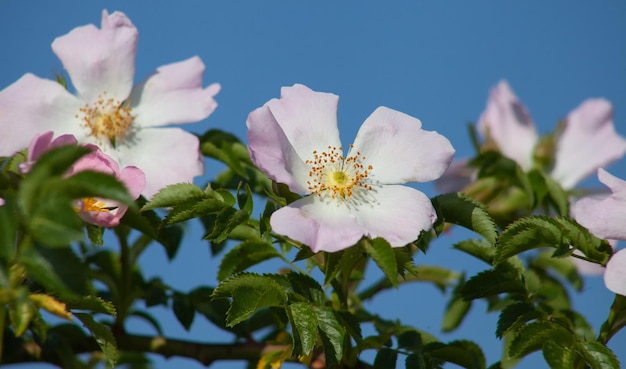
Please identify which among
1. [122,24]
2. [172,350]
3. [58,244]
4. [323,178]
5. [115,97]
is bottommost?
[172,350]

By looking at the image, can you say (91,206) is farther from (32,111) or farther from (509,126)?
(509,126)

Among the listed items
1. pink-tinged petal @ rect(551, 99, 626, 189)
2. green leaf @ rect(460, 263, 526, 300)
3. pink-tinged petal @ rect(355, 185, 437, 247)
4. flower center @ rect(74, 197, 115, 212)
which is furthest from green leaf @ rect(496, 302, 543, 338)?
pink-tinged petal @ rect(551, 99, 626, 189)

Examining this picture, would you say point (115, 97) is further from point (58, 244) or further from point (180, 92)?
point (58, 244)

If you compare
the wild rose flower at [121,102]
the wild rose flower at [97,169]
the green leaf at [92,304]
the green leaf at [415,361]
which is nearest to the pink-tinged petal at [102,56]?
the wild rose flower at [121,102]

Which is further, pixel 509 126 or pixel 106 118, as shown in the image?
pixel 509 126

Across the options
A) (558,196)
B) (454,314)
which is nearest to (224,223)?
(558,196)

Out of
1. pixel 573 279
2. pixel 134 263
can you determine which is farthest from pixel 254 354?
pixel 573 279

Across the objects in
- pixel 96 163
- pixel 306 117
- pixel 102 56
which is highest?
pixel 102 56
